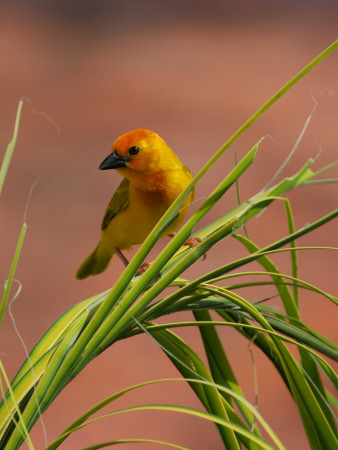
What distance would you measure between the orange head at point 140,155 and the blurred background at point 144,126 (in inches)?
54.8

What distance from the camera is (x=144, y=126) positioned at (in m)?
3.23

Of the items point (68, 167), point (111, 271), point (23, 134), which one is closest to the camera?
point (111, 271)

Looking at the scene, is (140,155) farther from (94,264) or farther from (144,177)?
(94,264)

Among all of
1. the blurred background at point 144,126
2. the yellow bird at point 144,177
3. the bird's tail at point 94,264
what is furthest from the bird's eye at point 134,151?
the blurred background at point 144,126

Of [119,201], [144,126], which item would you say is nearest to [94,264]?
[119,201]

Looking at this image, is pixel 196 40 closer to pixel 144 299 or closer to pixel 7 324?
pixel 7 324

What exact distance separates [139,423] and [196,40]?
9.15 feet

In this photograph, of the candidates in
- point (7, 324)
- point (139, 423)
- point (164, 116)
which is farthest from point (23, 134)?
point (139, 423)

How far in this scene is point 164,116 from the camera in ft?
11.8

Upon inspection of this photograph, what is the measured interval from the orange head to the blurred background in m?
1.39

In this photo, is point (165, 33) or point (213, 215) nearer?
point (213, 215)

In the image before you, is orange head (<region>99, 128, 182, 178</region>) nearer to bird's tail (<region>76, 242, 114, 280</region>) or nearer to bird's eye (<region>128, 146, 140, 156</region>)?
bird's eye (<region>128, 146, 140, 156</region>)

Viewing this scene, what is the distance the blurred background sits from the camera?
2.35 metres

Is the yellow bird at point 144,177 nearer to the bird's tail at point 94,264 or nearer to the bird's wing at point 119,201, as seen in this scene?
the bird's wing at point 119,201
